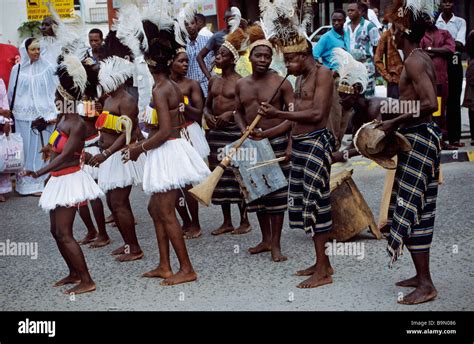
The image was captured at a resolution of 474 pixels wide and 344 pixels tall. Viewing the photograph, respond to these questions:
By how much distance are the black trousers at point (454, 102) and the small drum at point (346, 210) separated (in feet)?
15.9

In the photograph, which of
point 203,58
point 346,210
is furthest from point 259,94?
point 203,58

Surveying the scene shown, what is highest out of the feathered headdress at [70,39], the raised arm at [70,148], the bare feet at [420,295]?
the feathered headdress at [70,39]

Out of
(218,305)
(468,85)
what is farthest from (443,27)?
(218,305)

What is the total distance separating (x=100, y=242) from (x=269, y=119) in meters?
2.10

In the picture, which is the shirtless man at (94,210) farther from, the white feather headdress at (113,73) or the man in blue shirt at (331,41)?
the man in blue shirt at (331,41)

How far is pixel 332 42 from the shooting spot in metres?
11.3

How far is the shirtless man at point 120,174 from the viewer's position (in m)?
6.86

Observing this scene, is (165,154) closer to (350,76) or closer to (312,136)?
(312,136)

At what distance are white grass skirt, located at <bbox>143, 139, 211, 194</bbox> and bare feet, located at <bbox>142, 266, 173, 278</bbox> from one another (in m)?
0.65

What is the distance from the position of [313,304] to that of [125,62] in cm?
261

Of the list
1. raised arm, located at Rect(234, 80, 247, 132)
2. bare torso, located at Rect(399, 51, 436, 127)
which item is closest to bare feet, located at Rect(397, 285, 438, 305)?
bare torso, located at Rect(399, 51, 436, 127)

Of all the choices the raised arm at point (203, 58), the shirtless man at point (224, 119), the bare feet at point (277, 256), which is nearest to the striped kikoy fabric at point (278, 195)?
the bare feet at point (277, 256)

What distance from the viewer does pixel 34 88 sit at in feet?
35.0
